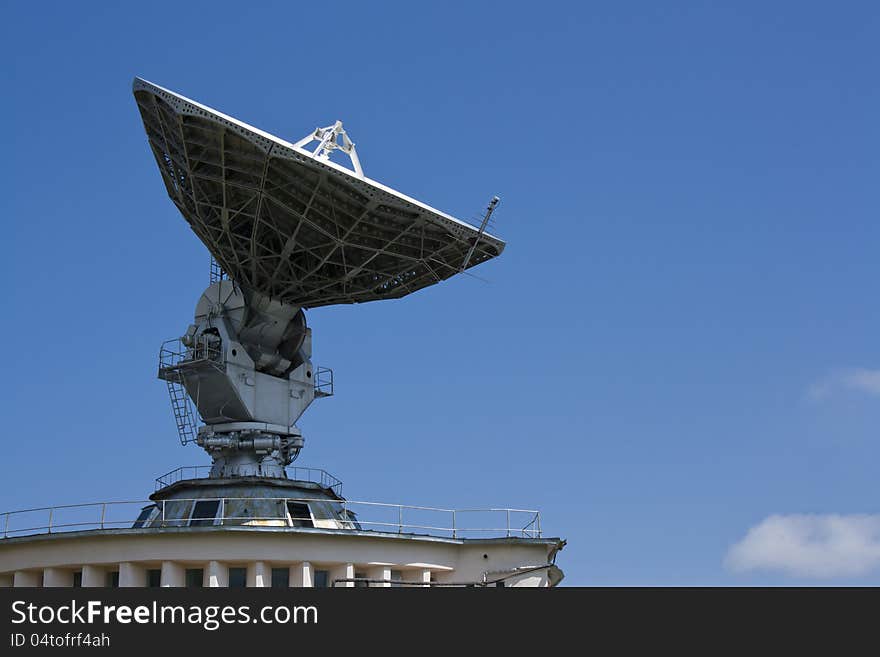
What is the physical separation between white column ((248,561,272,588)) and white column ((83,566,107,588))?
17.1 ft

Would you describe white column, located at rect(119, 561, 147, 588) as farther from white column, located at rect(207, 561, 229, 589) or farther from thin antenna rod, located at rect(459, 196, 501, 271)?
thin antenna rod, located at rect(459, 196, 501, 271)

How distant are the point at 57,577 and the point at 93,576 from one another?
1.50 m

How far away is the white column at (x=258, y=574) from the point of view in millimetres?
35344

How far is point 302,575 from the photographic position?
117ft

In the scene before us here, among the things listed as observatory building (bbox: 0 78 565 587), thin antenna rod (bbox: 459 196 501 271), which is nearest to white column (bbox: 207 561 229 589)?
observatory building (bbox: 0 78 565 587)

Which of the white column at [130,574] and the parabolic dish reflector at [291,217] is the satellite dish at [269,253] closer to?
the parabolic dish reflector at [291,217]

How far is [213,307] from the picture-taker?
42.6m

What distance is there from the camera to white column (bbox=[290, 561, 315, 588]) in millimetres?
35688
